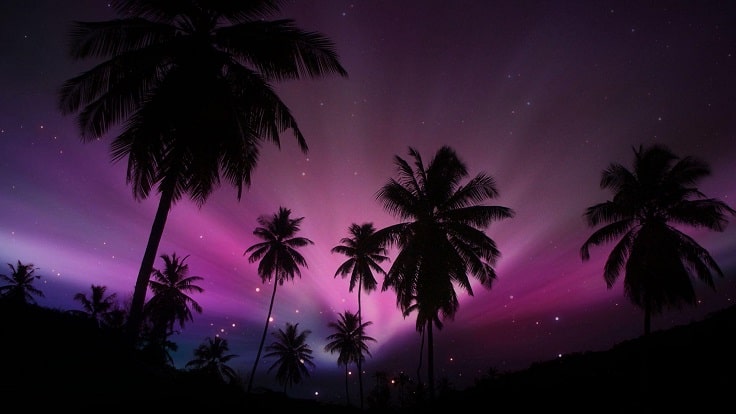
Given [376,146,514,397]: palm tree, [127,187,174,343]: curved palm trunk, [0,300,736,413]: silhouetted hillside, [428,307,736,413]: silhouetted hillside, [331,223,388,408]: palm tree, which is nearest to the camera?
[428,307,736,413]: silhouetted hillside

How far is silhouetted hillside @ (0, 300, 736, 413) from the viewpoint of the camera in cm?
494

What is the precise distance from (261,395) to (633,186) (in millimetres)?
20500

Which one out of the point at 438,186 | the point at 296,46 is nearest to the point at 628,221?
the point at 438,186

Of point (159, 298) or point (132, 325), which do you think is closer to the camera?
point (132, 325)

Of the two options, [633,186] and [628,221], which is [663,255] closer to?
[628,221]

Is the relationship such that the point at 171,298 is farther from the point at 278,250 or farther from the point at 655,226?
the point at 655,226

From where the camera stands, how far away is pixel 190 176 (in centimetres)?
1010

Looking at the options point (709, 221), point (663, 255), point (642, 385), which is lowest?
point (642, 385)

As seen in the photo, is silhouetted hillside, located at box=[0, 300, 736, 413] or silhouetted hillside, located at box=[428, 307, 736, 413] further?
silhouetted hillside, located at box=[0, 300, 736, 413]

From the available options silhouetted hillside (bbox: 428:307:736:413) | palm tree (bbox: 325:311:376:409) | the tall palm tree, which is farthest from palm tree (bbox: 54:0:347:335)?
palm tree (bbox: 325:311:376:409)

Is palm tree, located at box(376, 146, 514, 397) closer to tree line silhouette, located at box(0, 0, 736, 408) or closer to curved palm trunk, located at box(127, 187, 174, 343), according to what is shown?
tree line silhouette, located at box(0, 0, 736, 408)

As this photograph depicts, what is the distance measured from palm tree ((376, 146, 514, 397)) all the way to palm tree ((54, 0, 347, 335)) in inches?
345

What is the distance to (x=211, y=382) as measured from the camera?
8594 millimetres

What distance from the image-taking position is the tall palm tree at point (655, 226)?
17469mm
